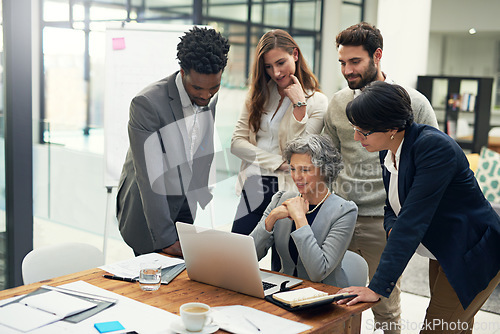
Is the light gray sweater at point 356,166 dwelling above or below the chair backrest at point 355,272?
above

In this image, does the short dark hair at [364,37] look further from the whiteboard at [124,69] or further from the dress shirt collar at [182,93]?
the whiteboard at [124,69]

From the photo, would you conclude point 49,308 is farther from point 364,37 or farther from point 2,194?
point 2,194

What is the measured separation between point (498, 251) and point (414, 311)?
194 centimetres

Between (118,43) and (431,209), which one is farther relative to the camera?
(118,43)

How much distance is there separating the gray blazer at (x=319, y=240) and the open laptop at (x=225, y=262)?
0.11m

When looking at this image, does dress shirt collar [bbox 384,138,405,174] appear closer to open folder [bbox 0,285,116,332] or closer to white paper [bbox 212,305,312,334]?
white paper [bbox 212,305,312,334]

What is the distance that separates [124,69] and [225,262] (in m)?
2.06

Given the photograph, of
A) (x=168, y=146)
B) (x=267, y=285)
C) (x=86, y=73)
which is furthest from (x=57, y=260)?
(x=86, y=73)

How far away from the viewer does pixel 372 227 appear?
2586 mm

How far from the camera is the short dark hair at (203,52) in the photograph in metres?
2.19

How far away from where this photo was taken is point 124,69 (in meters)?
3.47

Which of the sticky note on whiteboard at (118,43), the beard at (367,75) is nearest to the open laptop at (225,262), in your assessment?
the beard at (367,75)

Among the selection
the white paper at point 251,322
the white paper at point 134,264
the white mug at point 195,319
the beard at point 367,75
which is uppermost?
the beard at point 367,75

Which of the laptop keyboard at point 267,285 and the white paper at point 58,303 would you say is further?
the laptop keyboard at point 267,285
